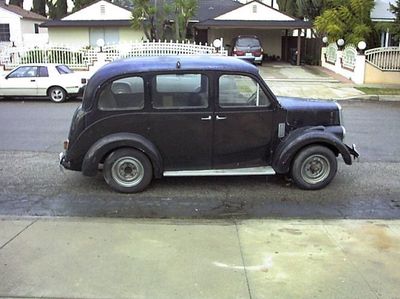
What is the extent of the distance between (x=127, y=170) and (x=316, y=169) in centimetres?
254

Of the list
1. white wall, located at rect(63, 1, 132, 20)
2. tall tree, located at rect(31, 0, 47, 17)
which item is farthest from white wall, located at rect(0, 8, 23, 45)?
tall tree, located at rect(31, 0, 47, 17)

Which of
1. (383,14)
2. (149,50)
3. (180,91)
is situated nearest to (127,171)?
(180,91)

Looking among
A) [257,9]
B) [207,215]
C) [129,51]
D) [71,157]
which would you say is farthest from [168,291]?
[257,9]

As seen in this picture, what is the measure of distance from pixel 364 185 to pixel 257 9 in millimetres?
27993

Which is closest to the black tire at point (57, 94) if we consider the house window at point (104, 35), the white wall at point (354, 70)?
the white wall at point (354, 70)

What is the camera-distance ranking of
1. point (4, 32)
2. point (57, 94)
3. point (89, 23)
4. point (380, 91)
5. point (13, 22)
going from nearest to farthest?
point (57, 94) < point (380, 91) < point (89, 23) < point (13, 22) < point (4, 32)

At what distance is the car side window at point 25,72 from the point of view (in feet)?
57.5

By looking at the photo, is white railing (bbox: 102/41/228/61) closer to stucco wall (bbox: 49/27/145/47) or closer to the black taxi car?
stucco wall (bbox: 49/27/145/47)

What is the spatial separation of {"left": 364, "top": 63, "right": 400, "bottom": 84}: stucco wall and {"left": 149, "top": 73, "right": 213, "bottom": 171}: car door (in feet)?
57.2

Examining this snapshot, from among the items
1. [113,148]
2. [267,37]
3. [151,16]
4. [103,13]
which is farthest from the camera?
[267,37]

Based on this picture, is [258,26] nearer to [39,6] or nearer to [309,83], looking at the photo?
[309,83]

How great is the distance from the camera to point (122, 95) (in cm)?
664

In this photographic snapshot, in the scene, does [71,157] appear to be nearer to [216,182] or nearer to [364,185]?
[216,182]

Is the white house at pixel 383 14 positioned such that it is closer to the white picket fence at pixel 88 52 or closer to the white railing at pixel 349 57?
the white railing at pixel 349 57
